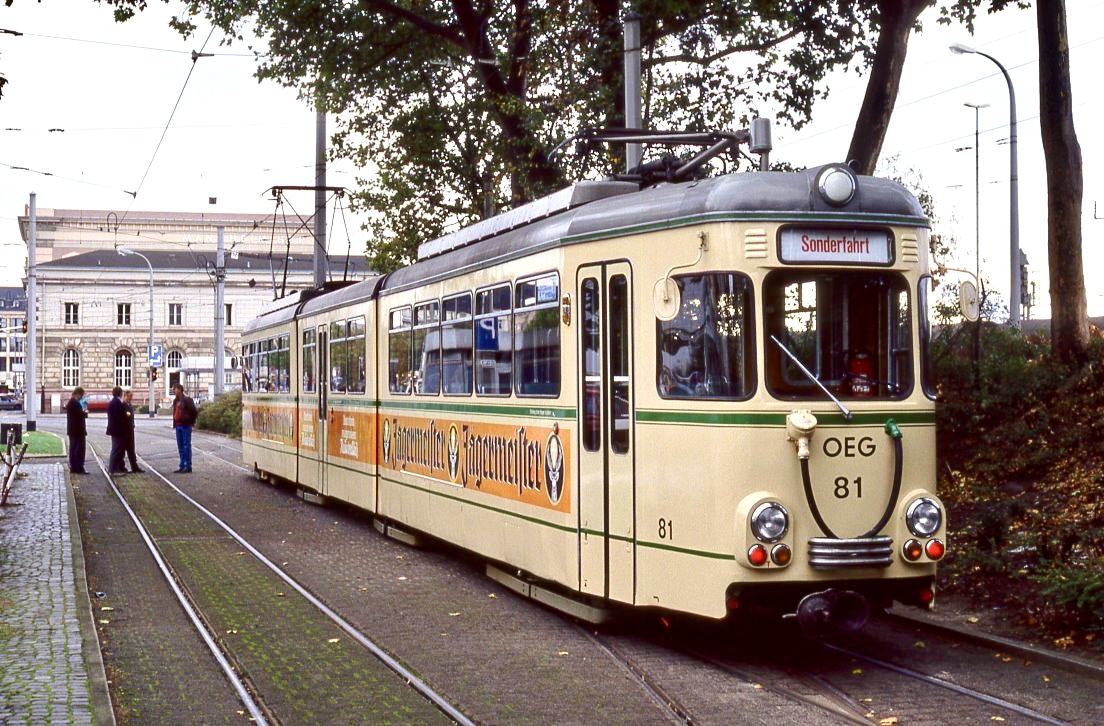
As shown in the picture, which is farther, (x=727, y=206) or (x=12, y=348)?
(x=12, y=348)

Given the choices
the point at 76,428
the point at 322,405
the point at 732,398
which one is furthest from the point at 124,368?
the point at 732,398

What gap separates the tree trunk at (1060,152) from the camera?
1672cm

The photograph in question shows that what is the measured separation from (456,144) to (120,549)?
1365cm

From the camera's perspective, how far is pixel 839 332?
9523mm

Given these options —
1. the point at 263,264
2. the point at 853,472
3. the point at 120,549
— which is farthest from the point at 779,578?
the point at 263,264

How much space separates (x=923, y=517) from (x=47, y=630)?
6046 mm

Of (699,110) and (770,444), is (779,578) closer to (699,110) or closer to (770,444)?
(770,444)

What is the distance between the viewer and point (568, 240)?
35.7ft

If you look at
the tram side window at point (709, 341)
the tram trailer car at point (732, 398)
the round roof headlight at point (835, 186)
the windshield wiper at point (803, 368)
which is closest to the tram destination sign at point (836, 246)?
the tram trailer car at point (732, 398)

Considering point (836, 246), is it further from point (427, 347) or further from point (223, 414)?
point (223, 414)

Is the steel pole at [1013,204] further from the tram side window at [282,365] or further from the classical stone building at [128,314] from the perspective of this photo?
the classical stone building at [128,314]

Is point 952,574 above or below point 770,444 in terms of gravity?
below

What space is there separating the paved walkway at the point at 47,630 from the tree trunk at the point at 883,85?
9847mm

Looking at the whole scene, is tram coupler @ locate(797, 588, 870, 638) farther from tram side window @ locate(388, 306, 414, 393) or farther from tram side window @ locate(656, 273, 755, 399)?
tram side window @ locate(388, 306, 414, 393)
